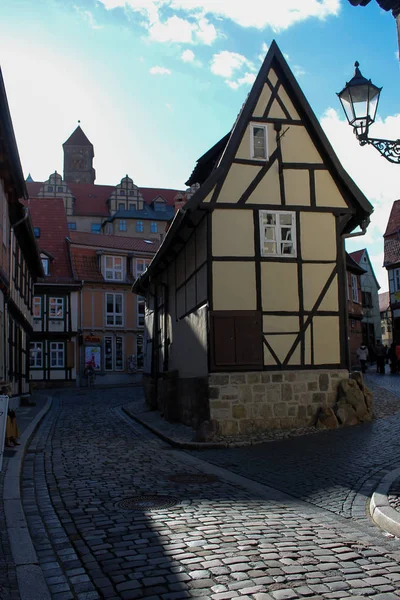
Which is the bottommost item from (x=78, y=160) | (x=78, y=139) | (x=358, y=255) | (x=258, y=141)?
(x=258, y=141)

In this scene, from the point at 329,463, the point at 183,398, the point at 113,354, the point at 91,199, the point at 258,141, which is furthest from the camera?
the point at 91,199

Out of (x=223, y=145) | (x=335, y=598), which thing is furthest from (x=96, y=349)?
(x=335, y=598)

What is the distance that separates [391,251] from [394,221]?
2.22 m

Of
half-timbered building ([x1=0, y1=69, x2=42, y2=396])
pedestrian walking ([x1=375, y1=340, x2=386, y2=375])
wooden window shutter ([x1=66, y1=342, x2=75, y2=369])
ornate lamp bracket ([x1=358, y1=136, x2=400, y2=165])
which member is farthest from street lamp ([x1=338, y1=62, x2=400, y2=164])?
wooden window shutter ([x1=66, y1=342, x2=75, y2=369])

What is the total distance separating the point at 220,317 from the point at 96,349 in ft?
100

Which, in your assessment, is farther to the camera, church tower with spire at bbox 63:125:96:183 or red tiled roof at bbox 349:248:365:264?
church tower with spire at bbox 63:125:96:183

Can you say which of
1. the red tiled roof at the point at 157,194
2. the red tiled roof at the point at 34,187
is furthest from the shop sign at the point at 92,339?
the red tiled roof at the point at 34,187

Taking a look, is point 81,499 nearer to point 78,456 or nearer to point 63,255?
point 78,456

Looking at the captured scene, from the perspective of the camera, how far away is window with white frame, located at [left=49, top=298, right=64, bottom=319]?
42844 millimetres

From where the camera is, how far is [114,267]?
46812 millimetres

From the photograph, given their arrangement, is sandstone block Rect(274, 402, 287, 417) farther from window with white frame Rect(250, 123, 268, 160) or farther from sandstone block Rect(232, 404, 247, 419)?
window with white frame Rect(250, 123, 268, 160)

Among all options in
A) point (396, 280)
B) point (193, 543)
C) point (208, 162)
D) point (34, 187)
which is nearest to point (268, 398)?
point (208, 162)

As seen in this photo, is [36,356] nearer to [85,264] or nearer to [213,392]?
[85,264]

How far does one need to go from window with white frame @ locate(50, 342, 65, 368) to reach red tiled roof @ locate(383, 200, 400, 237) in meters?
24.0
